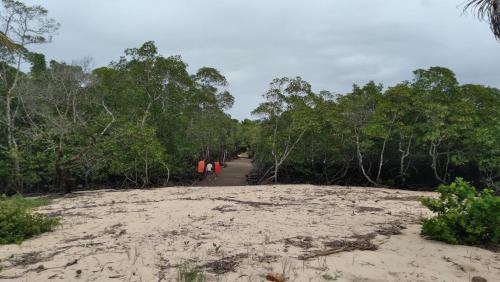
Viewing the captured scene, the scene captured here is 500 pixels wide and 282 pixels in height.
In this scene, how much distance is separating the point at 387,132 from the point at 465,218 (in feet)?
38.0

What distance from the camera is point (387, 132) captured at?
15.8 meters

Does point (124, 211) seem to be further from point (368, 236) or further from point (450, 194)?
point (450, 194)

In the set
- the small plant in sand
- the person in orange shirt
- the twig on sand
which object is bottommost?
the small plant in sand

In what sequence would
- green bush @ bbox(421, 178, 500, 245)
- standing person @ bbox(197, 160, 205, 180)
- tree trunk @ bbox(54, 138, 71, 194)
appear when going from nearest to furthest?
green bush @ bbox(421, 178, 500, 245)
tree trunk @ bbox(54, 138, 71, 194)
standing person @ bbox(197, 160, 205, 180)

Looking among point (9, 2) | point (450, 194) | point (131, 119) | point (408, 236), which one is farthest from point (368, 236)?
point (9, 2)

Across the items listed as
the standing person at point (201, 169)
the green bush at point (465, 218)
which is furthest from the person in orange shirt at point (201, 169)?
the green bush at point (465, 218)

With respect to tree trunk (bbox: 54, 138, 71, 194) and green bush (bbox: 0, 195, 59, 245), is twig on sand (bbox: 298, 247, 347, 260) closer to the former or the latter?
green bush (bbox: 0, 195, 59, 245)

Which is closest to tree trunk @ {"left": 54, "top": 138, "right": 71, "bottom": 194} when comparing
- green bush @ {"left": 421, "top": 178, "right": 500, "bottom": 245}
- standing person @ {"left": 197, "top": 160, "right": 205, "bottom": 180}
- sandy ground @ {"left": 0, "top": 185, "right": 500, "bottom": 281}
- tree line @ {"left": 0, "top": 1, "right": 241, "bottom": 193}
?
tree line @ {"left": 0, "top": 1, "right": 241, "bottom": 193}

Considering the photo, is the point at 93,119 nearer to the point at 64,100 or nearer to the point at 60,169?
the point at 64,100

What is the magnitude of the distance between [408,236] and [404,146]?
13.2 meters

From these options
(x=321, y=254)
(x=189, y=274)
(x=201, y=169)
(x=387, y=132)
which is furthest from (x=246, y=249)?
(x=201, y=169)

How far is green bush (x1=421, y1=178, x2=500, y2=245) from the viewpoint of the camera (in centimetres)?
457

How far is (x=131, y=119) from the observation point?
1703 cm

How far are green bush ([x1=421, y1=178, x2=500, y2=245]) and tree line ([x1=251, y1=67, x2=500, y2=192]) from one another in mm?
9524
